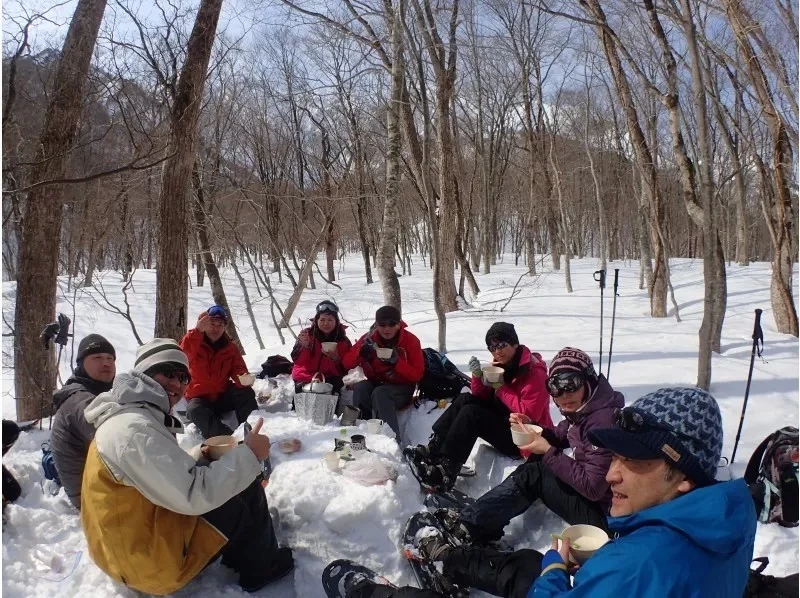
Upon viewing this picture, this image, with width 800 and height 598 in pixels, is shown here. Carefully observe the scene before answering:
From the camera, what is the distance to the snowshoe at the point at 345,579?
2.43m

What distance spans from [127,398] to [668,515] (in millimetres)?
2093

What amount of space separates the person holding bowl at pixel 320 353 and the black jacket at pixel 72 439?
2.20 m

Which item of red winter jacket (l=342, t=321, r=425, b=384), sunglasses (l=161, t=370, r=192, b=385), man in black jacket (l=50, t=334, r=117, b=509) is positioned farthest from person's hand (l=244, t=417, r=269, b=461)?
red winter jacket (l=342, t=321, r=425, b=384)

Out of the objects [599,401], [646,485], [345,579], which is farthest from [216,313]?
[646,485]

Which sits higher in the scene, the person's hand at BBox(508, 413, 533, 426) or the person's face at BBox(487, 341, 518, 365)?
the person's face at BBox(487, 341, 518, 365)

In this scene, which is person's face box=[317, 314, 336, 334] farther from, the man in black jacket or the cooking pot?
the man in black jacket

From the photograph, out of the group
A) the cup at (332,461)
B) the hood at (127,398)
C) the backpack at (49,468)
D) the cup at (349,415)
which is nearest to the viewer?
the hood at (127,398)

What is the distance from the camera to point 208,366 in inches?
179

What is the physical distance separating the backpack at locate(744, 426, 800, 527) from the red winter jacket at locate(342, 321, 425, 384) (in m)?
2.68

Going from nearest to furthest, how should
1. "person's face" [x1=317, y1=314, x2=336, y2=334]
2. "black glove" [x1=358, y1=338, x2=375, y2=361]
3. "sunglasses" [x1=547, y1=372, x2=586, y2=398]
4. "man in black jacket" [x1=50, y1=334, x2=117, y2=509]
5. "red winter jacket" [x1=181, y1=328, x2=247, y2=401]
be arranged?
"man in black jacket" [x1=50, y1=334, x2=117, y2=509] → "sunglasses" [x1=547, y1=372, x2=586, y2=398] → "red winter jacket" [x1=181, y1=328, x2=247, y2=401] → "black glove" [x1=358, y1=338, x2=375, y2=361] → "person's face" [x1=317, y1=314, x2=336, y2=334]

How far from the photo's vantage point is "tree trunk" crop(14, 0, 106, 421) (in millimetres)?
5301

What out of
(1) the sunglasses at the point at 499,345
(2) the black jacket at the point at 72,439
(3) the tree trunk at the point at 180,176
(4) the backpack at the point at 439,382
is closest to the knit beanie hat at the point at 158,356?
(2) the black jacket at the point at 72,439

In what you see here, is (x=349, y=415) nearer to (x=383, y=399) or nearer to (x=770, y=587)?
(x=383, y=399)

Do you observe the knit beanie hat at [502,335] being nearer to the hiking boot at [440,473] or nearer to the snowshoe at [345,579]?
the hiking boot at [440,473]
